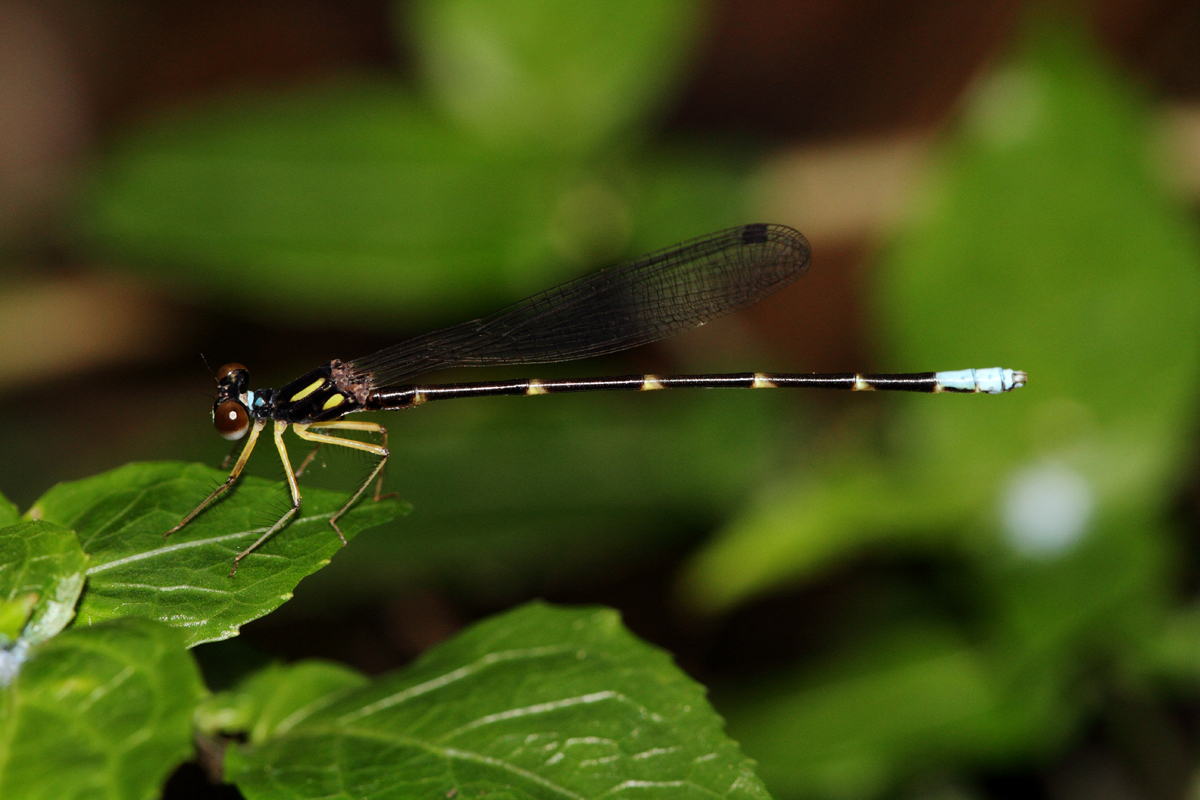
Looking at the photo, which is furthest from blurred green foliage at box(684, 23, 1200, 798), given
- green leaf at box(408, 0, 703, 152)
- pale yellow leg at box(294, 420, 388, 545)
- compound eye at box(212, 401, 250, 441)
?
compound eye at box(212, 401, 250, 441)

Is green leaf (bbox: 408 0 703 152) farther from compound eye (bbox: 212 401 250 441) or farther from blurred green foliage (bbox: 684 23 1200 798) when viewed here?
compound eye (bbox: 212 401 250 441)

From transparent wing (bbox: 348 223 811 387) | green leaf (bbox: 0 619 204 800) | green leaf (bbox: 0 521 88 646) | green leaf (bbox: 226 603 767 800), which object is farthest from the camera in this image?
transparent wing (bbox: 348 223 811 387)

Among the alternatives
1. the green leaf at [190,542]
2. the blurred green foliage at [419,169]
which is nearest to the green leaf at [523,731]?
the green leaf at [190,542]

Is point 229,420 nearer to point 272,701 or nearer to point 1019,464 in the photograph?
point 272,701

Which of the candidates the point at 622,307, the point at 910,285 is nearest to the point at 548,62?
the point at 622,307

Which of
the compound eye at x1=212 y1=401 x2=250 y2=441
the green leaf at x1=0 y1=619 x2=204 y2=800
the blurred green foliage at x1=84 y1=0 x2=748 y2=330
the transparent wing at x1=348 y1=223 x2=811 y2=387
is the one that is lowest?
the green leaf at x1=0 y1=619 x2=204 y2=800
